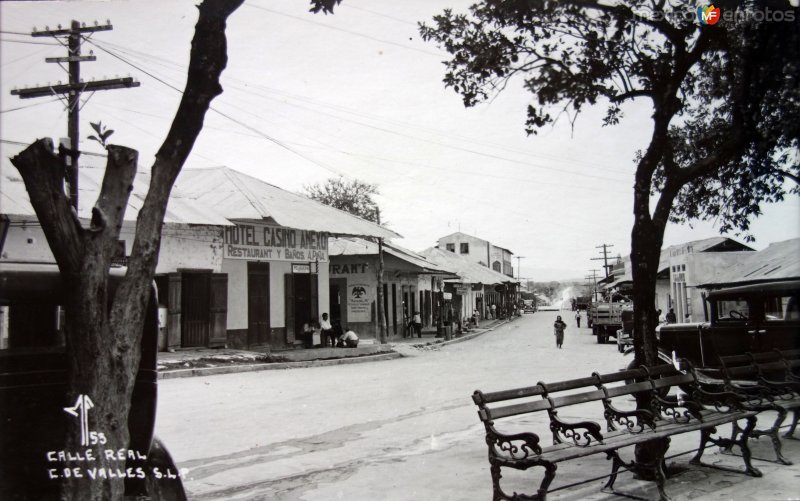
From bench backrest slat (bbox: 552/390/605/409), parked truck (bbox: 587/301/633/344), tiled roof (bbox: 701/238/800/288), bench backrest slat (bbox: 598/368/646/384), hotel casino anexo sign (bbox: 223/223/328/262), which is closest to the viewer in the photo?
bench backrest slat (bbox: 552/390/605/409)

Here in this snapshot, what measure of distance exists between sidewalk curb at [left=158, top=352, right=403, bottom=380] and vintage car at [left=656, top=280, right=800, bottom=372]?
35.8ft

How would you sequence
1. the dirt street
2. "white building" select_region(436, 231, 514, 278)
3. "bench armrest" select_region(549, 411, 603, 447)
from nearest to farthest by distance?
"bench armrest" select_region(549, 411, 603, 447), the dirt street, "white building" select_region(436, 231, 514, 278)

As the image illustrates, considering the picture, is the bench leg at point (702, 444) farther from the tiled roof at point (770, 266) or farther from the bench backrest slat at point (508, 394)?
the tiled roof at point (770, 266)

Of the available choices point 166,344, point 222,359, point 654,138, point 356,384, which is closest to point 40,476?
point 654,138

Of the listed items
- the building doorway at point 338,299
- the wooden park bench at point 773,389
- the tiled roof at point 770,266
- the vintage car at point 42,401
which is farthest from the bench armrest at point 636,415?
the building doorway at point 338,299

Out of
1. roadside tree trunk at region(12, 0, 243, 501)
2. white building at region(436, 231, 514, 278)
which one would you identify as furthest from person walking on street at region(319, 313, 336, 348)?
white building at region(436, 231, 514, 278)

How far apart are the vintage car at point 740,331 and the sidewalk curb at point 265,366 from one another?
35.8 ft

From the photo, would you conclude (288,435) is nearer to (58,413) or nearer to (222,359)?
(58,413)

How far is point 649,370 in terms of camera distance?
6.11 metres

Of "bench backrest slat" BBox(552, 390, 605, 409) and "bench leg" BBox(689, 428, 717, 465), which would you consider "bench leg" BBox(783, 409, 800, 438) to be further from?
"bench backrest slat" BBox(552, 390, 605, 409)

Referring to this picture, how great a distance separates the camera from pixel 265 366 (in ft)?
59.6

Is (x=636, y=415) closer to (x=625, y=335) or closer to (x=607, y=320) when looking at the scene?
(x=625, y=335)

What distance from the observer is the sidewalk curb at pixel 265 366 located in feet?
52.2

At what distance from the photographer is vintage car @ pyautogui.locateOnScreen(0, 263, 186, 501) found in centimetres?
398
